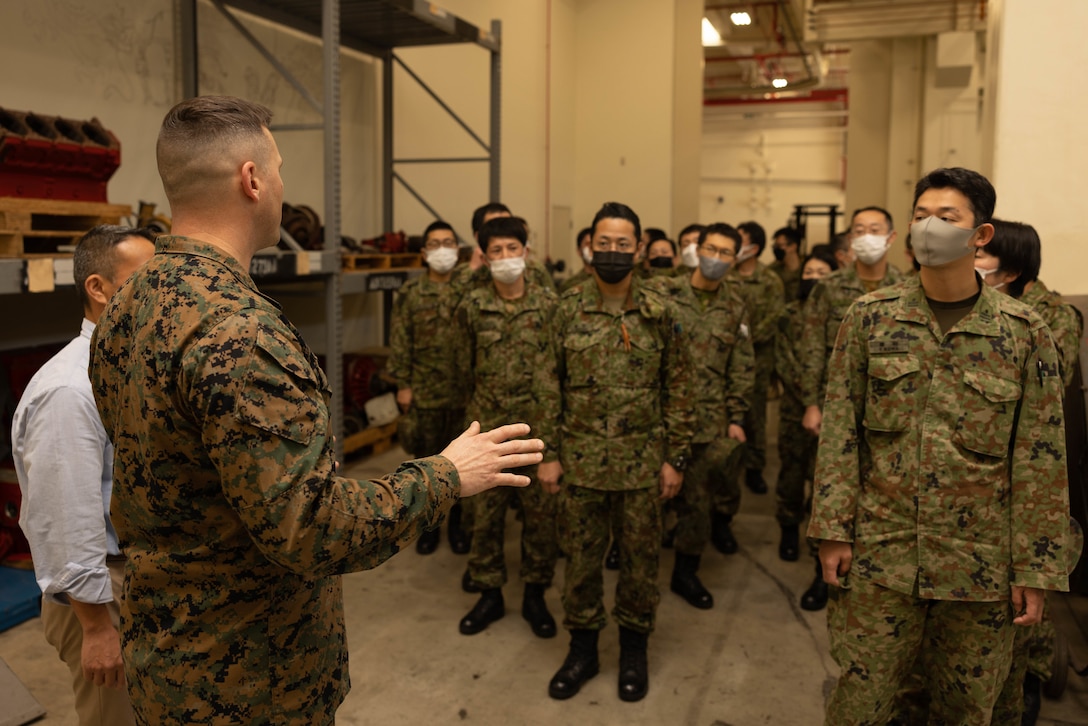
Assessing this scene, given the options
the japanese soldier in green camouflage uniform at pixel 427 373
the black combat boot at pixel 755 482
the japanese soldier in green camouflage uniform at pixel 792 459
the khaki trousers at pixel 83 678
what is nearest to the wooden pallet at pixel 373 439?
the japanese soldier in green camouflage uniform at pixel 427 373

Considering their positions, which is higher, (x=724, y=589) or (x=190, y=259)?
(x=190, y=259)

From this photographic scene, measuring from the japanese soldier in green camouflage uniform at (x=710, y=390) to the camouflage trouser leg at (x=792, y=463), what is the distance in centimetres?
29

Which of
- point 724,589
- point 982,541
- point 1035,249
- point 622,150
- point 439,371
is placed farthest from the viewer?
point 622,150

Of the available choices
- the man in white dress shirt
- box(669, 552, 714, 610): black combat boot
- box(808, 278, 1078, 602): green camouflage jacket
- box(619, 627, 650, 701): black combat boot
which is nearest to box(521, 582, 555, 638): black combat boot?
box(619, 627, 650, 701): black combat boot

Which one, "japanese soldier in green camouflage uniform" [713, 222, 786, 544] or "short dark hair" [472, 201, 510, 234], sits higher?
"short dark hair" [472, 201, 510, 234]

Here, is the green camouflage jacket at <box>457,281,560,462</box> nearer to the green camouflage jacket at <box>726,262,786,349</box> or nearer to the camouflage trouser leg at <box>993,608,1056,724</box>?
the camouflage trouser leg at <box>993,608,1056,724</box>

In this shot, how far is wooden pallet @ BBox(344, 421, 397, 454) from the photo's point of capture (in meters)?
5.69

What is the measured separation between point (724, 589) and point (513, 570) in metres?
1.06

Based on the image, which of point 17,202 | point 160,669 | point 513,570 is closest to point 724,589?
point 513,570

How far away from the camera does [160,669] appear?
1.40 metres

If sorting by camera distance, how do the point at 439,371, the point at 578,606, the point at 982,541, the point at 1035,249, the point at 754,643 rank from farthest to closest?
the point at 439,371 < the point at 754,643 < the point at 578,606 < the point at 1035,249 < the point at 982,541

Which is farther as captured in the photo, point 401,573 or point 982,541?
point 401,573

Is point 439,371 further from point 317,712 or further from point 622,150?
point 622,150

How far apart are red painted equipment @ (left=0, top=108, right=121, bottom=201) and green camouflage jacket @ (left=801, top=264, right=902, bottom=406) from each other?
10.5ft
